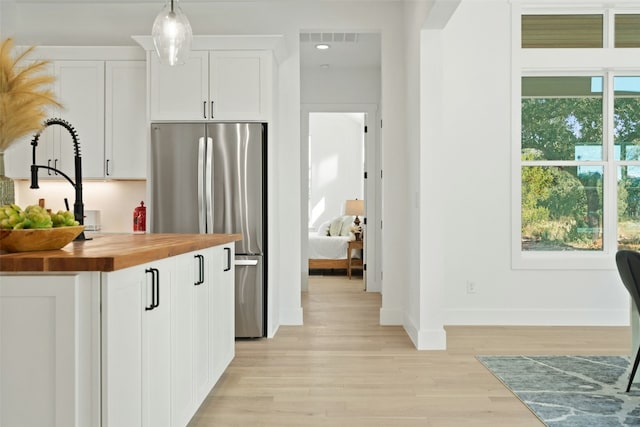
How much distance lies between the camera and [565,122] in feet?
18.0

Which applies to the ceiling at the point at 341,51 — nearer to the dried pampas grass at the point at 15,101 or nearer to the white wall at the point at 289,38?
the white wall at the point at 289,38

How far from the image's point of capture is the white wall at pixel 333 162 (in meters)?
11.6

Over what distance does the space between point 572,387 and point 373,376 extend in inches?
47.7

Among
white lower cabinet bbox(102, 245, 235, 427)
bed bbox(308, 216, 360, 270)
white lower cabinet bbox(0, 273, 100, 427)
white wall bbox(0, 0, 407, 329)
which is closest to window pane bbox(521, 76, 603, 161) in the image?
white wall bbox(0, 0, 407, 329)

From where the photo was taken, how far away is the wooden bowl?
1768 mm

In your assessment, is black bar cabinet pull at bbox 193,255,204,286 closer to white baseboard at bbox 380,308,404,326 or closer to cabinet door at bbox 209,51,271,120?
cabinet door at bbox 209,51,271,120

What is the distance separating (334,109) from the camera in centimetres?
773

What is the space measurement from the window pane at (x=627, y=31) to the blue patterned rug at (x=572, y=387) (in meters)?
3.11

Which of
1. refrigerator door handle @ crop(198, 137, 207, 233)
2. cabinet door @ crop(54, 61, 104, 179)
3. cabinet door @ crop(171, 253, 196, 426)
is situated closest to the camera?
cabinet door @ crop(171, 253, 196, 426)

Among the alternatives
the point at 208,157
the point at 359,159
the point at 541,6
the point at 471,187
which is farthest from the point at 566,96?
the point at 359,159

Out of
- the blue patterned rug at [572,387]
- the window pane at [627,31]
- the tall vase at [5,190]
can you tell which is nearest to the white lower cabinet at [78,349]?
the tall vase at [5,190]

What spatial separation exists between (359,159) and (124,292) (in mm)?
10059

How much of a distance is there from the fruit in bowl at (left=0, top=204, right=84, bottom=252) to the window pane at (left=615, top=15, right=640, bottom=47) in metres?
5.41

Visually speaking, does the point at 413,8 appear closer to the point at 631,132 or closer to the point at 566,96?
the point at 566,96
